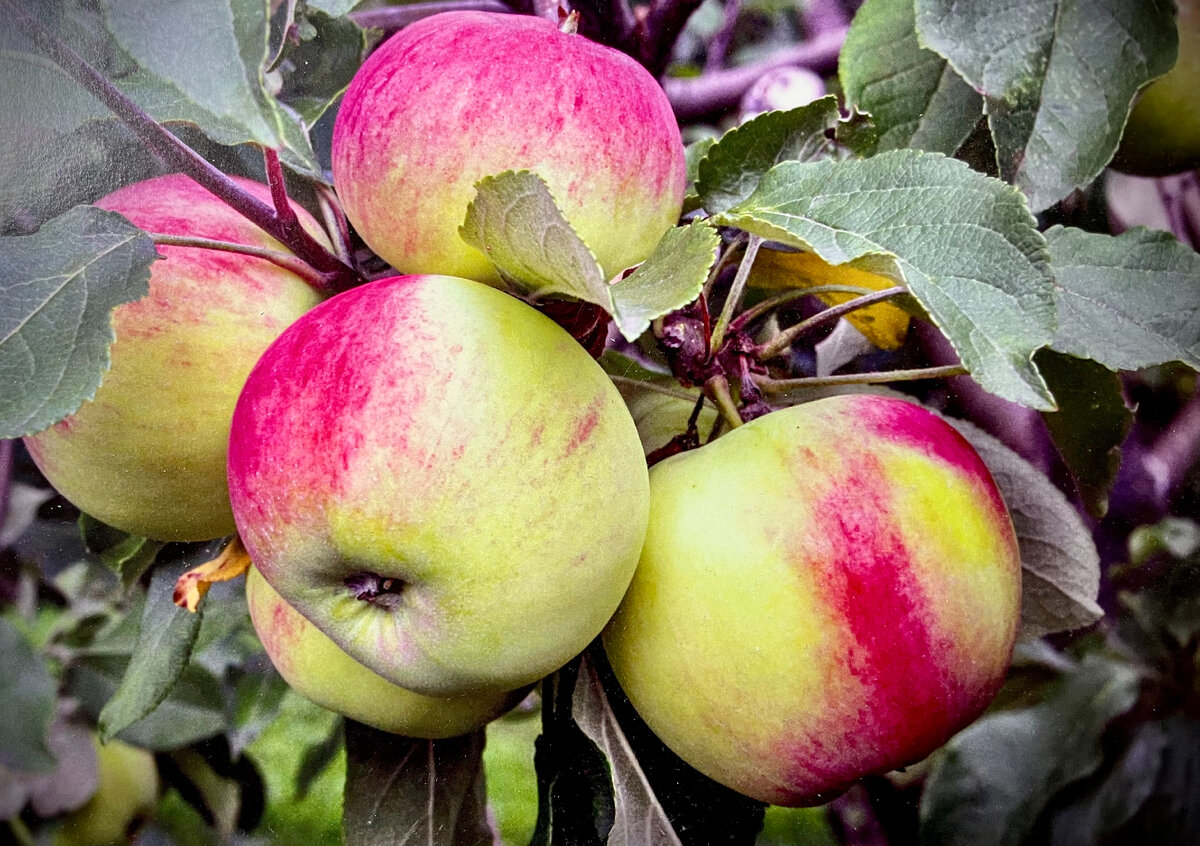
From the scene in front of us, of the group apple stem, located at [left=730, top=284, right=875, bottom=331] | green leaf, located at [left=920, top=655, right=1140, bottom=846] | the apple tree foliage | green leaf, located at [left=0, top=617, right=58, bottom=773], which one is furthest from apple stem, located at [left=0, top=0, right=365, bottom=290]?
green leaf, located at [left=920, top=655, right=1140, bottom=846]

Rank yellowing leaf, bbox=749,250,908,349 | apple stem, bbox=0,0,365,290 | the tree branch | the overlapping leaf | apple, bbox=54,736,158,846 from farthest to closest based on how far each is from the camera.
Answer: the tree branch < apple, bbox=54,736,158,846 < yellowing leaf, bbox=749,250,908,349 < apple stem, bbox=0,0,365,290 < the overlapping leaf

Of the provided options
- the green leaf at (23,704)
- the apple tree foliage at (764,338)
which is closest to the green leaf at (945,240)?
the apple tree foliage at (764,338)

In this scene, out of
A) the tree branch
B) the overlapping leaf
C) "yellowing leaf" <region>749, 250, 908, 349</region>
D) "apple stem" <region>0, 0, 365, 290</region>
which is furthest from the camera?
the tree branch

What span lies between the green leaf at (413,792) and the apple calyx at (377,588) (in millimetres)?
203

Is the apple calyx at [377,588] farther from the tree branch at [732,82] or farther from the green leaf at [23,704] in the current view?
the tree branch at [732,82]

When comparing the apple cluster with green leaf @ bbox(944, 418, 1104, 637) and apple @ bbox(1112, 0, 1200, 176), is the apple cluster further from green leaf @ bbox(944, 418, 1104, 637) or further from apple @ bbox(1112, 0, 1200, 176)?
apple @ bbox(1112, 0, 1200, 176)

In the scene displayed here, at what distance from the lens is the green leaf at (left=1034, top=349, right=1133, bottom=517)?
45 cm

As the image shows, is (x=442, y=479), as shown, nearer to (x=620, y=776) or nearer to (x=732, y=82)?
(x=620, y=776)

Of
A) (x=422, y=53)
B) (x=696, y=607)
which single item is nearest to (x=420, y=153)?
(x=422, y=53)

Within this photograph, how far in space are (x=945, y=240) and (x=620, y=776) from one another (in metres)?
0.29

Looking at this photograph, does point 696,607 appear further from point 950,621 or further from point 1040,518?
point 1040,518

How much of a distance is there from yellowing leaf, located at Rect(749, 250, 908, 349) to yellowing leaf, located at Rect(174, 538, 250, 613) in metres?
0.31

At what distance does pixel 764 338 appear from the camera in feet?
1.72

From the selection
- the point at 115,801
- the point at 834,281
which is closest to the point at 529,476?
the point at 834,281
